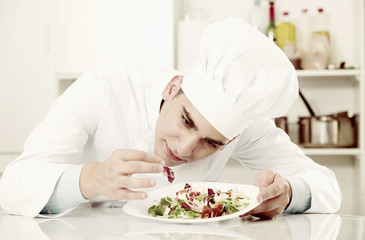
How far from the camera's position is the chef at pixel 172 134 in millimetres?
1238

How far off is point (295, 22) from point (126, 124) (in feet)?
6.19

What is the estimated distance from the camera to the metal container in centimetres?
296

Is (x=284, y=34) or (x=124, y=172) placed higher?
(x=284, y=34)

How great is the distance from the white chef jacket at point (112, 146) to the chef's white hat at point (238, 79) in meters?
0.23

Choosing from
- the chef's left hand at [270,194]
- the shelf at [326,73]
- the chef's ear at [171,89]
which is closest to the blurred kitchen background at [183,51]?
the shelf at [326,73]

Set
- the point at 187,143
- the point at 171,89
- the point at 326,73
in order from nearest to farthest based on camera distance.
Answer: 1. the point at 187,143
2. the point at 171,89
3. the point at 326,73

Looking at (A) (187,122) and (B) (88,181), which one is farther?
(A) (187,122)

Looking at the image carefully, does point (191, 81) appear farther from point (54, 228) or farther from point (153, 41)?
point (153, 41)

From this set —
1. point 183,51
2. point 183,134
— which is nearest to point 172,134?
point 183,134

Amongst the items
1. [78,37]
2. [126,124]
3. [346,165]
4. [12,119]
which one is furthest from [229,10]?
[126,124]

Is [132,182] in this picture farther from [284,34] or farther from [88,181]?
[284,34]

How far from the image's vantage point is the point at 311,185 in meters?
1.43

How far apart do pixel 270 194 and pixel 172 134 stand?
0.95 ft

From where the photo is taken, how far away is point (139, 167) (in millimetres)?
1078
